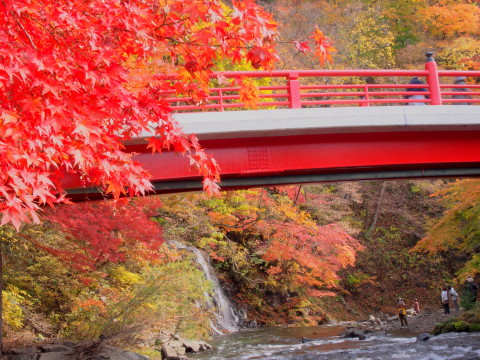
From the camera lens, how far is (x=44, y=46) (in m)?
6.14

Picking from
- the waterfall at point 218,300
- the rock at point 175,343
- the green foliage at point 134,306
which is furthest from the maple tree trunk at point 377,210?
the green foliage at point 134,306

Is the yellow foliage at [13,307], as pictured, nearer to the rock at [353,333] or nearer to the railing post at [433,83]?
the railing post at [433,83]

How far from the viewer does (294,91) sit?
37.1 ft

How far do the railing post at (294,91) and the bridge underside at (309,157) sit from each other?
65cm

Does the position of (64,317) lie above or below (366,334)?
above

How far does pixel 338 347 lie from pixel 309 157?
26.6 feet

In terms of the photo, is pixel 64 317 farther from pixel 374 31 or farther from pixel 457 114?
pixel 374 31

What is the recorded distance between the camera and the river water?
1369 cm

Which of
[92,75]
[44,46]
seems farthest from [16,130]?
[44,46]

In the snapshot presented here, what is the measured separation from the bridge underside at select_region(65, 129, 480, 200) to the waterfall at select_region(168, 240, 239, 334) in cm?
1078

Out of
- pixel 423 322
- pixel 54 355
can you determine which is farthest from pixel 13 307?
pixel 423 322

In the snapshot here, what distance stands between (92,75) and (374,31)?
33.2 metres

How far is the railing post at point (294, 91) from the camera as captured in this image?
11.1m

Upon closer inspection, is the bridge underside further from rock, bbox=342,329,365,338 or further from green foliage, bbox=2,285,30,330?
rock, bbox=342,329,365,338
